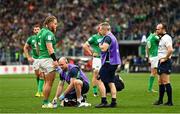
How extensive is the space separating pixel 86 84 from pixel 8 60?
33643 millimetres

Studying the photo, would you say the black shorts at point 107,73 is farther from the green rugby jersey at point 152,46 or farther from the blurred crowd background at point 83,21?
the blurred crowd background at point 83,21

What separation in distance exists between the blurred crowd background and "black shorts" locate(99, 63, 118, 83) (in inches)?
1258

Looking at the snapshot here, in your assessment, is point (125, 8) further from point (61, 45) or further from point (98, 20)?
point (61, 45)

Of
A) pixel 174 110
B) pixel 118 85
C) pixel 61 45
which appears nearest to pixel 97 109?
pixel 174 110

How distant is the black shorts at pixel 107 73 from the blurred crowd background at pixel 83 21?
3196cm

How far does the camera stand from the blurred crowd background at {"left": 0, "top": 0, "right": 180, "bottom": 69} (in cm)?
4988

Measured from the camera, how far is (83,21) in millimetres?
52375

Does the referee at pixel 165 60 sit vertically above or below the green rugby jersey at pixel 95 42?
below

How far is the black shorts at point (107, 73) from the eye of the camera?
1625 cm

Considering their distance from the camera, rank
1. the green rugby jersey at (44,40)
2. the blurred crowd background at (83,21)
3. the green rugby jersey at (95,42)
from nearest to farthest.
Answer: the green rugby jersey at (44,40) < the green rugby jersey at (95,42) < the blurred crowd background at (83,21)

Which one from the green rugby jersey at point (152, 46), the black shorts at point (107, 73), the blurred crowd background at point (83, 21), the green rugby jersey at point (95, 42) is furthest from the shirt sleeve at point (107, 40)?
the blurred crowd background at point (83, 21)

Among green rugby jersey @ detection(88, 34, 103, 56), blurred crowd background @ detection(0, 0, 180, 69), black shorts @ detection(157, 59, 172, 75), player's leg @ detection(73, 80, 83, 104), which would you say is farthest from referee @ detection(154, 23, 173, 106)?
blurred crowd background @ detection(0, 0, 180, 69)

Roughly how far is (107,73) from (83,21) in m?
36.3

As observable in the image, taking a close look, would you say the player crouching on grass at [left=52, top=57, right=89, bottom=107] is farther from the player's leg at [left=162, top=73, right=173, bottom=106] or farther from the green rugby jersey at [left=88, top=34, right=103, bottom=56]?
the green rugby jersey at [left=88, top=34, right=103, bottom=56]
